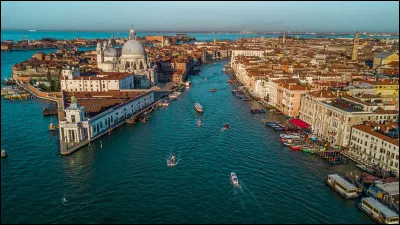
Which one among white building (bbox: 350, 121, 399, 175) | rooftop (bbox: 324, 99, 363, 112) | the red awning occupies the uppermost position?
rooftop (bbox: 324, 99, 363, 112)

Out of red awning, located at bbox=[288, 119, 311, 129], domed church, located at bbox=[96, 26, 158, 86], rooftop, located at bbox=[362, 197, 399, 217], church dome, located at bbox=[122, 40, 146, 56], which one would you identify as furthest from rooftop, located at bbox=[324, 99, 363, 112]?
church dome, located at bbox=[122, 40, 146, 56]

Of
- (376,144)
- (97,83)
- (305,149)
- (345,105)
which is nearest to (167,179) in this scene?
(305,149)

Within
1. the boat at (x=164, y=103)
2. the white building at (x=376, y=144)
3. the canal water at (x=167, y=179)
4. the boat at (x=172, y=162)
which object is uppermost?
the white building at (x=376, y=144)

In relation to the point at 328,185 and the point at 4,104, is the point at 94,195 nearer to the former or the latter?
the point at 328,185

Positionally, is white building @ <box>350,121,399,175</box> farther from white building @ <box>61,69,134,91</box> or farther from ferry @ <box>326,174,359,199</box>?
white building @ <box>61,69,134,91</box>

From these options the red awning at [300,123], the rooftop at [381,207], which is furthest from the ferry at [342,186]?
the red awning at [300,123]

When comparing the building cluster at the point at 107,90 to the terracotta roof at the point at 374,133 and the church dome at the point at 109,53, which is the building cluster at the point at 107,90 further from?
the terracotta roof at the point at 374,133

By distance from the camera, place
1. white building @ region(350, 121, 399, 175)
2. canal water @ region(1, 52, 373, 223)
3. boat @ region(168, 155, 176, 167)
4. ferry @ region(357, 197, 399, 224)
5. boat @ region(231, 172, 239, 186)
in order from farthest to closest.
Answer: boat @ region(168, 155, 176, 167) → white building @ region(350, 121, 399, 175) → boat @ region(231, 172, 239, 186) → canal water @ region(1, 52, 373, 223) → ferry @ region(357, 197, 399, 224)
